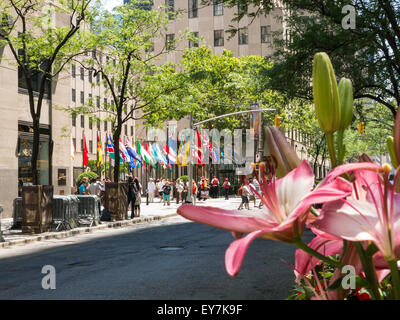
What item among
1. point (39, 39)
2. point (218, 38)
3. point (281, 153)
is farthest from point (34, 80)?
point (218, 38)

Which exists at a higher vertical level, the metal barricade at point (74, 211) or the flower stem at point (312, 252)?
the flower stem at point (312, 252)

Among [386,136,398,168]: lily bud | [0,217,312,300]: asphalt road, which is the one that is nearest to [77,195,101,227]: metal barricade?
[0,217,312,300]: asphalt road

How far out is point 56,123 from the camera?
30875 mm

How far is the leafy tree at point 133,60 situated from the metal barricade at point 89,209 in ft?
11.5

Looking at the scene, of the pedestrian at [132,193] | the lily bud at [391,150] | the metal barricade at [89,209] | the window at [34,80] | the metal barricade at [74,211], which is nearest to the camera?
the lily bud at [391,150]

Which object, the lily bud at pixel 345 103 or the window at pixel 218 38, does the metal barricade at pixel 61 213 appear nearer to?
the lily bud at pixel 345 103

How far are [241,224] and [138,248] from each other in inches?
576

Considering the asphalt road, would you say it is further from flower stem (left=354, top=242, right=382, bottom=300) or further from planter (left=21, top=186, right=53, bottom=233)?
flower stem (left=354, top=242, right=382, bottom=300)

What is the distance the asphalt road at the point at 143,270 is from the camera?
8805 mm

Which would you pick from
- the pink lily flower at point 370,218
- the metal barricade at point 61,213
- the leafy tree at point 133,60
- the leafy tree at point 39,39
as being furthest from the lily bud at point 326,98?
the leafy tree at point 133,60

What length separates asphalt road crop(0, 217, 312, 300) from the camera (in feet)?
28.9

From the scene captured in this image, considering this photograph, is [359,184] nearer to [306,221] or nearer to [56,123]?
[306,221]

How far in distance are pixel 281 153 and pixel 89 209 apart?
22.5 metres

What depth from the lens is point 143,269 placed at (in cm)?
1138
